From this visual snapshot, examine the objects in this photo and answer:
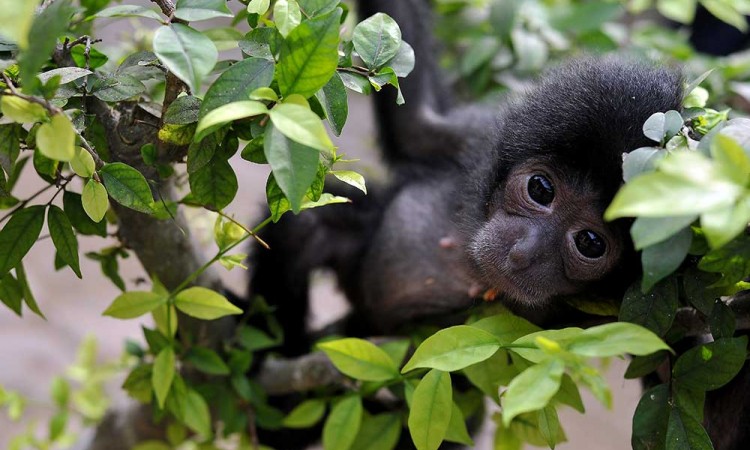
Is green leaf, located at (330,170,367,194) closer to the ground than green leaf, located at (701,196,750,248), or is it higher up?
closer to the ground

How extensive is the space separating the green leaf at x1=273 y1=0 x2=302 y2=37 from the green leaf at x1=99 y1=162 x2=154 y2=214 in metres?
0.46

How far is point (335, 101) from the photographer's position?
1.61 m

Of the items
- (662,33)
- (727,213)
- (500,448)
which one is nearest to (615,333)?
(727,213)

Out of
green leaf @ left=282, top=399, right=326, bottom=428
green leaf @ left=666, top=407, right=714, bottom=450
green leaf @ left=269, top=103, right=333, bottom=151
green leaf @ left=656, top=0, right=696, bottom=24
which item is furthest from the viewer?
green leaf @ left=656, top=0, right=696, bottom=24

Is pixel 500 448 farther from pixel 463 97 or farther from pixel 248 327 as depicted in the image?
pixel 463 97

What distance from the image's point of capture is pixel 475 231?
2570mm

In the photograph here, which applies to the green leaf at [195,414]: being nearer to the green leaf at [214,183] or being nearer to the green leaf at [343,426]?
the green leaf at [343,426]

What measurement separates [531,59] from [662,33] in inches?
33.2

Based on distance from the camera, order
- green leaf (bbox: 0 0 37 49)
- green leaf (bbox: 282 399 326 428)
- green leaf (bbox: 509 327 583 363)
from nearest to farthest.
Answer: green leaf (bbox: 0 0 37 49) < green leaf (bbox: 509 327 583 363) < green leaf (bbox: 282 399 326 428)

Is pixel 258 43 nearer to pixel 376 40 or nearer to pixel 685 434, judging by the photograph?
pixel 376 40

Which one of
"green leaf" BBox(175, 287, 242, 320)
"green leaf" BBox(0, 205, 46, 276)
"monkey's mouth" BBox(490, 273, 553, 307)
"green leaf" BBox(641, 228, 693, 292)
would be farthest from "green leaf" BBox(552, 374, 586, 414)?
"green leaf" BBox(0, 205, 46, 276)

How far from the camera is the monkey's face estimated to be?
7.25ft

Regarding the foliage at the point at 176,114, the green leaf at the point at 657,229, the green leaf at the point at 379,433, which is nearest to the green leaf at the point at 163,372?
the foliage at the point at 176,114

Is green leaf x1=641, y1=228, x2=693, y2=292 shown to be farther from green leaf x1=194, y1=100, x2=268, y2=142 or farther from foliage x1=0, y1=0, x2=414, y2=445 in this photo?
green leaf x1=194, y1=100, x2=268, y2=142
